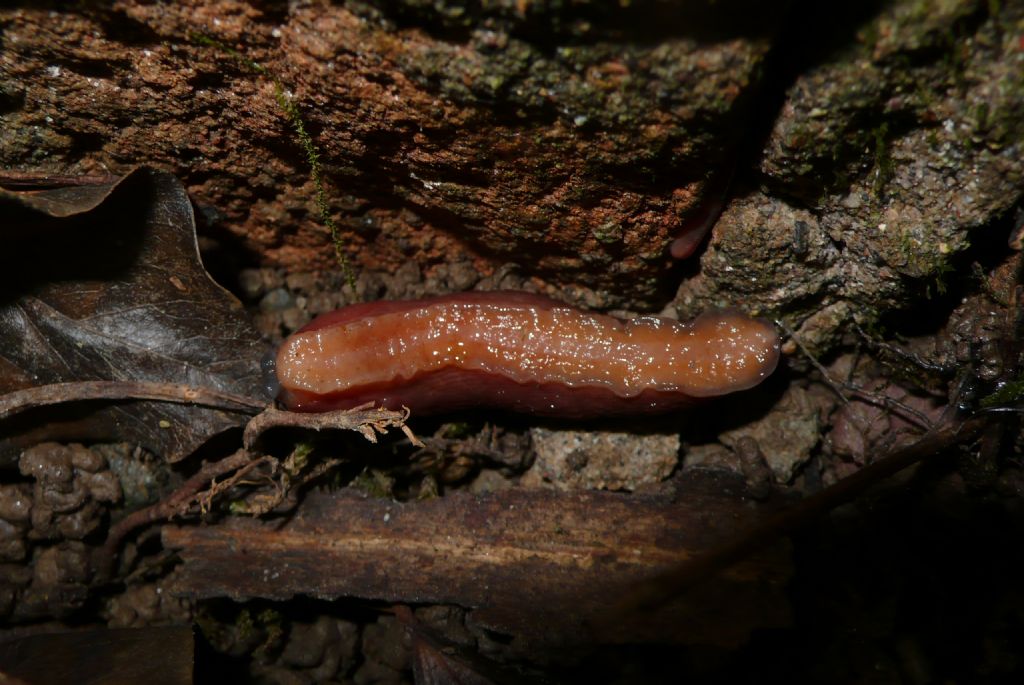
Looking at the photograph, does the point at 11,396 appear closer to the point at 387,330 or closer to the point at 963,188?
the point at 387,330

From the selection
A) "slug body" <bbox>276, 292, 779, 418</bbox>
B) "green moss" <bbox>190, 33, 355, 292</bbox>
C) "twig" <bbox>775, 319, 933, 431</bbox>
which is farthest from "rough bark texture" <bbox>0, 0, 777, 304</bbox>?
"twig" <bbox>775, 319, 933, 431</bbox>

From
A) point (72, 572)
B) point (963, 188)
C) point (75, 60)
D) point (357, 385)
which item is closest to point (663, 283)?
point (963, 188)

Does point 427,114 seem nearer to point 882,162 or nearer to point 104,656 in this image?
point 882,162

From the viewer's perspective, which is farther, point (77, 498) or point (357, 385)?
point (77, 498)

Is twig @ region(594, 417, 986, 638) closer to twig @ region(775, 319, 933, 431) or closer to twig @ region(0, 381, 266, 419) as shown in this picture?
twig @ region(775, 319, 933, 431)

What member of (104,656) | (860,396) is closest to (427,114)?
(860,396)

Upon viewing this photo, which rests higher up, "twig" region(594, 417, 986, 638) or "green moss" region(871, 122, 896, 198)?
"green moss" region(871, 122, 896, 198)
